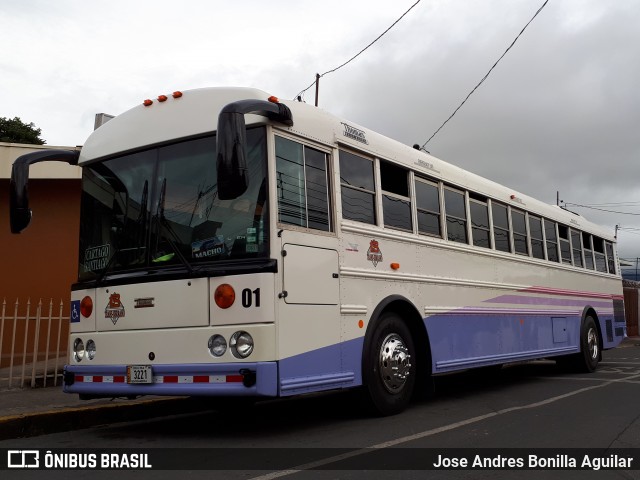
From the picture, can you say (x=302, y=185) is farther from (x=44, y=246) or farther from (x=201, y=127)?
(x=44, y=246)

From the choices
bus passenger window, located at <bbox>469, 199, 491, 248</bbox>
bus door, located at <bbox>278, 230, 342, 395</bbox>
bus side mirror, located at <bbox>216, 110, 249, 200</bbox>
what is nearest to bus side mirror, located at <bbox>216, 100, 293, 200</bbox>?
bus side mirror, located at <bbox>216, 110, 249, 200</bbox>

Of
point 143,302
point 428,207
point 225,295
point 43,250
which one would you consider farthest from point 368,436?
point 43,250

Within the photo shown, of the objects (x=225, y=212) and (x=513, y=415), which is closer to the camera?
(x=225, y=212)

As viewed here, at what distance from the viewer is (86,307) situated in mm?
6273

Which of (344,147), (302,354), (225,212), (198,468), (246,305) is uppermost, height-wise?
(344,147)

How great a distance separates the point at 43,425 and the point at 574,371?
9.76m

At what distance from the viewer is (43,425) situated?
650 centimetres

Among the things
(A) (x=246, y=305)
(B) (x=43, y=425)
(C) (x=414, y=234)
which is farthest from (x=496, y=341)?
(B) (x=43, y=425)

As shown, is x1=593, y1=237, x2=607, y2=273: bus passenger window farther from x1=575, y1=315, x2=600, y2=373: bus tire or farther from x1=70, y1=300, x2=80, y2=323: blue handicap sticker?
x1=70, y1=300, x2=80, y2=323: blue handicap sticker

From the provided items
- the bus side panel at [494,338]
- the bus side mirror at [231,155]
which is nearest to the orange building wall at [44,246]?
the bus side panel at [494,338]

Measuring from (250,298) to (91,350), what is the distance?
192 centimetres

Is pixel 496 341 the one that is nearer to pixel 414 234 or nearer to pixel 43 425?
pixel 414 234

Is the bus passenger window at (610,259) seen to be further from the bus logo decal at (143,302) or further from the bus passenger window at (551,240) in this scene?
the bus logo decal at (143,302)

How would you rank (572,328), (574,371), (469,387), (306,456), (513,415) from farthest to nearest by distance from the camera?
1. (574,371)
2. (572,328)
3. (469,387)
4. (513,415)
5. (306,456)
